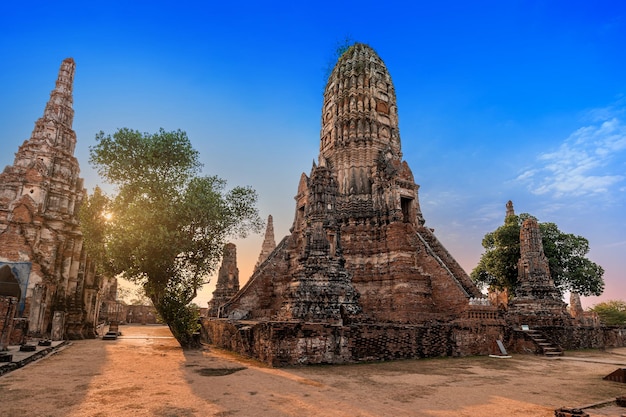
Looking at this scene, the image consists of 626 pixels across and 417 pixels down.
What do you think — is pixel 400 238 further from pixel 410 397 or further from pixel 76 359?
pixel 76 359

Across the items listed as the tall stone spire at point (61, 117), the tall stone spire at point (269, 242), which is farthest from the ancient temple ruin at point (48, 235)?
the tall stone spire at point (269, 242)

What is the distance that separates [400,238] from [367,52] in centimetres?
1462

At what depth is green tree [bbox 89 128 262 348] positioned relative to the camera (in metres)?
14.9

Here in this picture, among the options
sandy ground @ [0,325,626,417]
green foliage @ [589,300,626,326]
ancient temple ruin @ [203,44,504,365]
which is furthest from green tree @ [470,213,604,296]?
sandy ground @ [0,325,626,417]

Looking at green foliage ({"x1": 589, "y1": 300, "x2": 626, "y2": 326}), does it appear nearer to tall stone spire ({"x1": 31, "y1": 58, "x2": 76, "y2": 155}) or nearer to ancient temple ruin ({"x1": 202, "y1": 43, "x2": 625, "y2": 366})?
ancient temple ruin ({"x1": 202, "y1": 43, "x2": 625, "y2": 366})

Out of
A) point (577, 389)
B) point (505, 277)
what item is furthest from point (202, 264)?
point (505, 277)

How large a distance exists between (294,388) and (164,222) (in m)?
9.94

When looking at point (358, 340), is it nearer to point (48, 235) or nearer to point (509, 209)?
point (48, 235)

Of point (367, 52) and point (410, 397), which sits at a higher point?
point (367, 52)

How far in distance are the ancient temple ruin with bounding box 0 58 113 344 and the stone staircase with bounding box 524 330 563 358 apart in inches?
884

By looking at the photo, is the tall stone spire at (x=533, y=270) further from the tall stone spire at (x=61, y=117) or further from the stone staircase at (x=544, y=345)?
the tall stone spire at (x=61, y=117)

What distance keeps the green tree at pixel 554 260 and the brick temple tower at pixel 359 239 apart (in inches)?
651

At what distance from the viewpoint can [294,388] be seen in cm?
786

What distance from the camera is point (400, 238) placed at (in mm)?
19156
